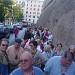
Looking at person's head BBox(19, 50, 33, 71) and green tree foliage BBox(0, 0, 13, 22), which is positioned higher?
green tree foliage BBox(0, 0, 13, 22)

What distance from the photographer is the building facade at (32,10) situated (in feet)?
606

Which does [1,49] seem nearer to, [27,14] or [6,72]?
[6,72]

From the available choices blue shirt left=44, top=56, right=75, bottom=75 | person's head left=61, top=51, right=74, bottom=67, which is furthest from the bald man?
blue shirt left=44, top=56, right=75, bottom=75

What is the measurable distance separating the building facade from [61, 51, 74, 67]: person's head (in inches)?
7009

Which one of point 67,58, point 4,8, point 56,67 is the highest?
point 4,8

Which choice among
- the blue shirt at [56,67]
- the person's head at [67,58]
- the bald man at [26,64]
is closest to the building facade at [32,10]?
the blue shirt at [56,67]

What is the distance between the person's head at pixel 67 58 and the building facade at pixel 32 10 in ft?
584

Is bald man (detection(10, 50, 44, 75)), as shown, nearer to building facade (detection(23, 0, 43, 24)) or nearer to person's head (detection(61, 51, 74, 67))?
person's head (detection(61, 51, 74, 67))

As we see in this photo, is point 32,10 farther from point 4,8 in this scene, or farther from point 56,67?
point 56,67

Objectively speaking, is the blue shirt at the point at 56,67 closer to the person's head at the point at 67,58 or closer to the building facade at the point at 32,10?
the person's head at the point at 67,58

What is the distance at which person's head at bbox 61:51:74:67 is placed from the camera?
5498mm

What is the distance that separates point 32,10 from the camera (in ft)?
610

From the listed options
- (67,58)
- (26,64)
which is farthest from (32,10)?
(26,64)

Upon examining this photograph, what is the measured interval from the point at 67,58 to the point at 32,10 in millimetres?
181148
